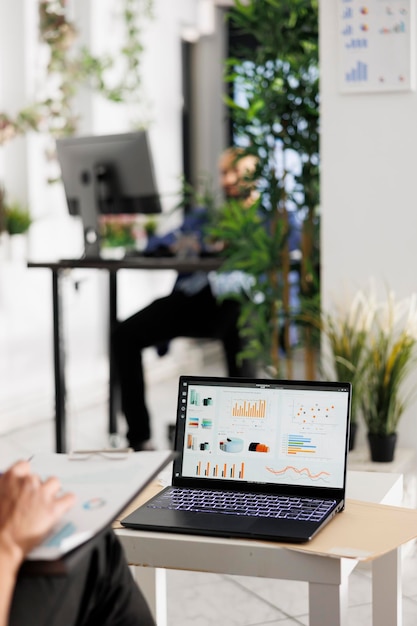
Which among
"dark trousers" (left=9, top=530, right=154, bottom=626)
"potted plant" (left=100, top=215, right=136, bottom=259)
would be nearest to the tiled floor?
"dark trousers" (left=9, top=530, right=154, bottom=626)

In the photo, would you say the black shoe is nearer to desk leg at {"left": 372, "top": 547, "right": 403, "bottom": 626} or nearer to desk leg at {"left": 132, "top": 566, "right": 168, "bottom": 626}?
desk leg at {"left": 132, "top": 566, "right": 168, "bottom": 626}

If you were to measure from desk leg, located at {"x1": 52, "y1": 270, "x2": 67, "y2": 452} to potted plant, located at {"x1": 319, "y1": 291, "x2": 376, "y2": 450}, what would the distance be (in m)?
1.11

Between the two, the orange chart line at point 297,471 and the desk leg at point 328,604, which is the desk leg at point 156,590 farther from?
the desk leg at point 328,604

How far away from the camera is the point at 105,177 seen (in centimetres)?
413

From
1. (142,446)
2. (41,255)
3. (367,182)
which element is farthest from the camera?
(41,255)

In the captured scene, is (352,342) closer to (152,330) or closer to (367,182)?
(367,182)

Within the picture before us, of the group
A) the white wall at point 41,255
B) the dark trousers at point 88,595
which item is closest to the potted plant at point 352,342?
the dark trousers at point 88,595

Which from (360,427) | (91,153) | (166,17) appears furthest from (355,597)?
(166,17)

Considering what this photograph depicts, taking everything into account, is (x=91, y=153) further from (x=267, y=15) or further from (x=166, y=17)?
(x=166, y=17)

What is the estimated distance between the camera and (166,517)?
1.81m

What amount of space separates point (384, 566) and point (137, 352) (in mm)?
2342

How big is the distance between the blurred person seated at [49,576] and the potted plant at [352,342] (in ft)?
5.68

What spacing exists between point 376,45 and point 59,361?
1.68m

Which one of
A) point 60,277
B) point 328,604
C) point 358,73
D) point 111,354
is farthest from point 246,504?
point 111,354
